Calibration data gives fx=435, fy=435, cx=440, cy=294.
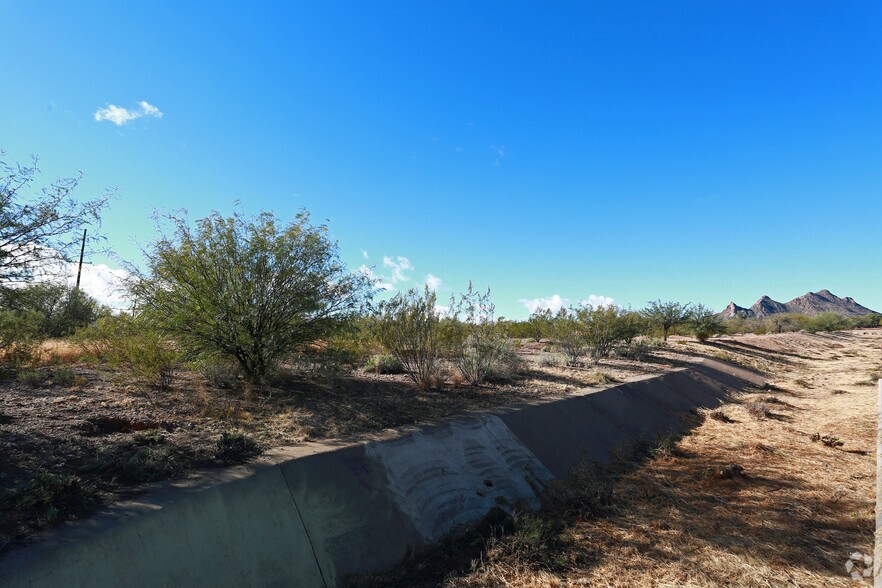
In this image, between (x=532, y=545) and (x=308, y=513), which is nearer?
(x=308, y=513)

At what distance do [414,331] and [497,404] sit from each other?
295 cm

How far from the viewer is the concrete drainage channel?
360cm

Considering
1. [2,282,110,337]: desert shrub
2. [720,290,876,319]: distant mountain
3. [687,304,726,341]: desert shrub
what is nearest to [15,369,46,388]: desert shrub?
[2,282,110,337]: desert shrub

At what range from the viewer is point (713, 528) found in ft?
19.1

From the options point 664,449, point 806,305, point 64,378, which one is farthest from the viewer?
point 806,305

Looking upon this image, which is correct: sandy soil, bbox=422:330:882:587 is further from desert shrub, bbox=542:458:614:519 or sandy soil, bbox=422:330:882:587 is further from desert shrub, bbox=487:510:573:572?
desert shrub, bbox=542:458:614:519

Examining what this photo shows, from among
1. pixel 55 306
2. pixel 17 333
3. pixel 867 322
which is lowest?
pixel 17 333

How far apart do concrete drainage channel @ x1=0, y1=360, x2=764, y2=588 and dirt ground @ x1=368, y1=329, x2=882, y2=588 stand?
1.94ft

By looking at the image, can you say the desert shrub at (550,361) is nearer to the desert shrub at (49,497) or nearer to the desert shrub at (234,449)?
the desert shrub at (234,449)

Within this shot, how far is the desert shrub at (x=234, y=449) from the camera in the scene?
530cm

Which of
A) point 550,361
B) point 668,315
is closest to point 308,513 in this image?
point 550,361

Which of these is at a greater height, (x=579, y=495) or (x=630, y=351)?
(x=630, y=351)

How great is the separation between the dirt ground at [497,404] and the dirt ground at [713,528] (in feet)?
0.08

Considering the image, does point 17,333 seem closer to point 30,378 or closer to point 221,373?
point 30,378
